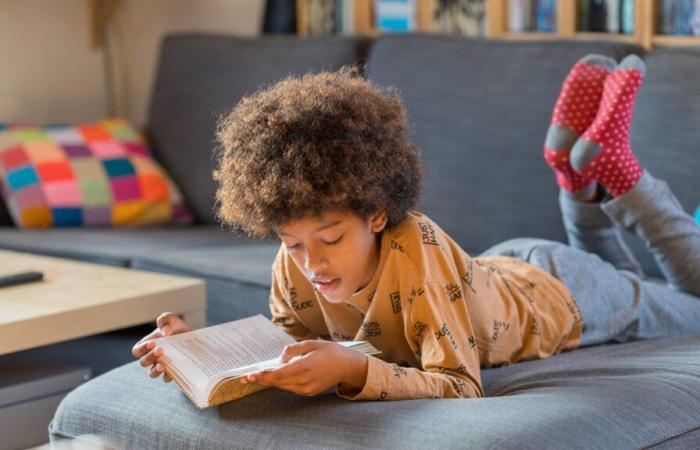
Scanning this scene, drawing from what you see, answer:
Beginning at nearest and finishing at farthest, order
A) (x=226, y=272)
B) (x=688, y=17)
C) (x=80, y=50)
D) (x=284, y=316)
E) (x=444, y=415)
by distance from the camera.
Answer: (x=444, y=415)
(x=284, y=316)
(x=226, y=272)
(x=688, y=17)
(x=80, y=50)

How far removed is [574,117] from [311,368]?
91cm

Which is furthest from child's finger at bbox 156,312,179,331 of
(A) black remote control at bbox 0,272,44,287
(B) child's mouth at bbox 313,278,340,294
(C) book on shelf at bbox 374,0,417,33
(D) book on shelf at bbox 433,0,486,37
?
(C) book on shelf at bbox 374,0,417,33

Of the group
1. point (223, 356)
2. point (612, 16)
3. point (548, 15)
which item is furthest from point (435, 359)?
point (548, 15)

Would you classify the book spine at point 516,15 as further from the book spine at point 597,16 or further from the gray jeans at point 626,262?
the gray jeans at point 626,262

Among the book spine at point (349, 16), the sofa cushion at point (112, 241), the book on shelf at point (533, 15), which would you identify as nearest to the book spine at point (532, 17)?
the book on shelf at point (533, 15)

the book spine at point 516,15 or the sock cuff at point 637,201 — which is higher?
the book spine at point 516,15

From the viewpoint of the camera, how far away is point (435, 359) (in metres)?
1.49

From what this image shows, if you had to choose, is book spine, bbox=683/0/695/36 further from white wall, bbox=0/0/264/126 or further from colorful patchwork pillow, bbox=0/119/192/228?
white wall, bbox=0/0/264/126

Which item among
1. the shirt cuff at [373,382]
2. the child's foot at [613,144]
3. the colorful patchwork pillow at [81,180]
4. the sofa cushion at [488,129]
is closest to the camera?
the shirt cuff at [373,382]

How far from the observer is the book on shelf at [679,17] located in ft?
8.70

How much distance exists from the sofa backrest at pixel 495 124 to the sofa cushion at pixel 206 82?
0.38m

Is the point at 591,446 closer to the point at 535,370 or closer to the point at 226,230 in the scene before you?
the point at 535,370

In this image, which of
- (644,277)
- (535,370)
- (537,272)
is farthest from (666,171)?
(535,370)

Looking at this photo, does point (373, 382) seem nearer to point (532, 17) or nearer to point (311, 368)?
point (311, 368)
